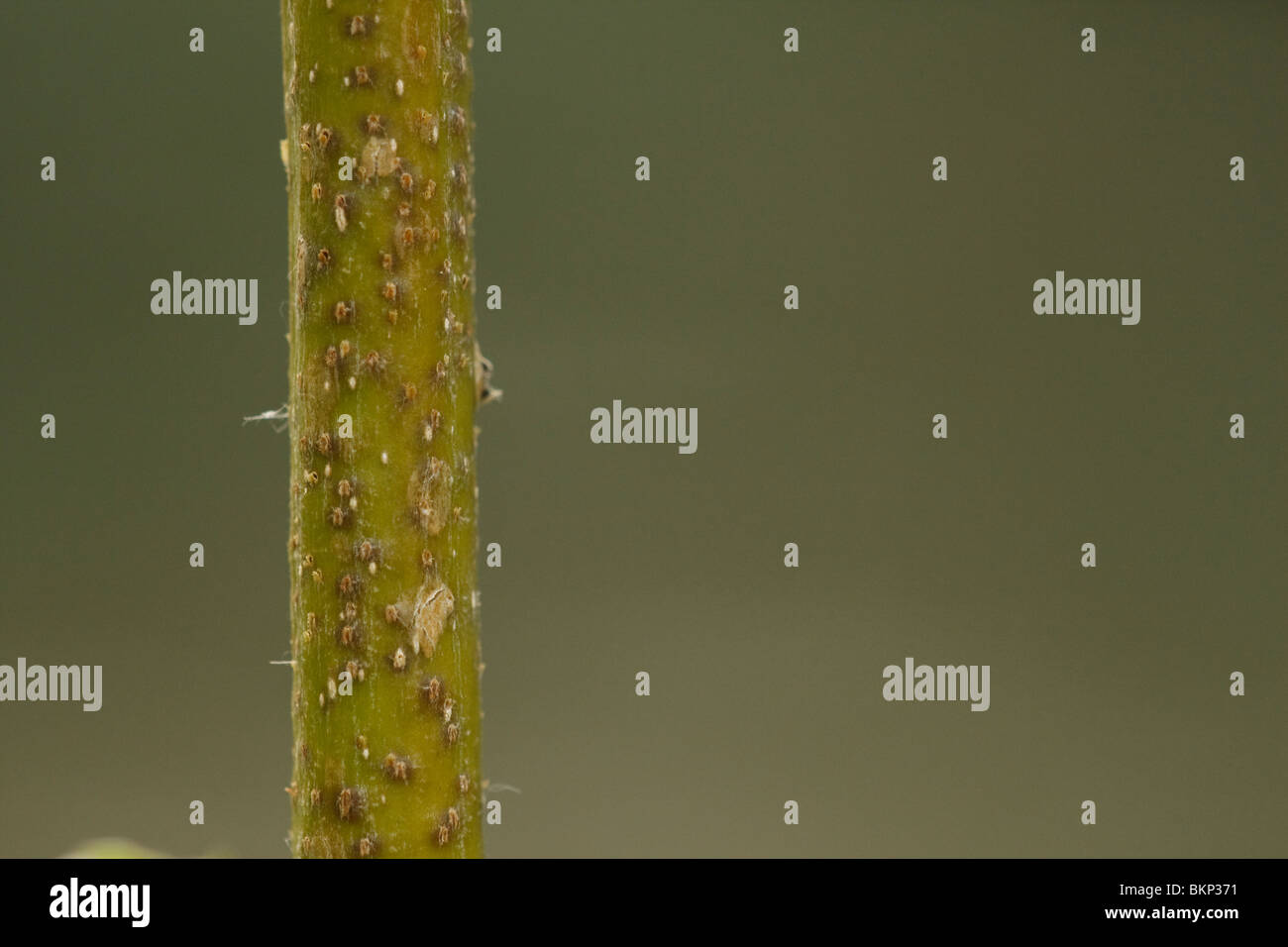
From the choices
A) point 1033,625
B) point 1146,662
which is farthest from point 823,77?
point 1146,662

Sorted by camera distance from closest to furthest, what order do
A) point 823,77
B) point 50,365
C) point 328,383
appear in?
1. point 328,383
2. point 50,365
3. point 823,77

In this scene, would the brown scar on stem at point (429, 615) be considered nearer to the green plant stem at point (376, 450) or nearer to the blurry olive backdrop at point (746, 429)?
the green plant stem at point (376, 450)

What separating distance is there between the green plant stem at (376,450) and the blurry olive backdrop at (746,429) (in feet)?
7.00

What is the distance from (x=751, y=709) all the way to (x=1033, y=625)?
2.89 feet

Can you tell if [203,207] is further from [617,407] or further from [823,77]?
[823,77]

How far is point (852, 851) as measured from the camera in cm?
323

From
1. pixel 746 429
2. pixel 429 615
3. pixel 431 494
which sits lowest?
pixel 429 615

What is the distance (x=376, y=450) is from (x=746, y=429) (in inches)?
90.1

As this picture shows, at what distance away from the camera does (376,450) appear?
100 cm

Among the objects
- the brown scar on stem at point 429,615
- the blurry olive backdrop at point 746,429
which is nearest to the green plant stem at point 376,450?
the brown scar on stem at point 429,615

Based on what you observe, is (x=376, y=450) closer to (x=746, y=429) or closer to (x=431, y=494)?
(x=431, y=494)

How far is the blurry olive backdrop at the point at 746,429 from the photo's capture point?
121 inches

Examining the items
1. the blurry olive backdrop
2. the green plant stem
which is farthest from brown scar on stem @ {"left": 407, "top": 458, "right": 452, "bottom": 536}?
the blurry olive backdrop

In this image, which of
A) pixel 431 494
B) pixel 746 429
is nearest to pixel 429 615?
pixel 431 494
